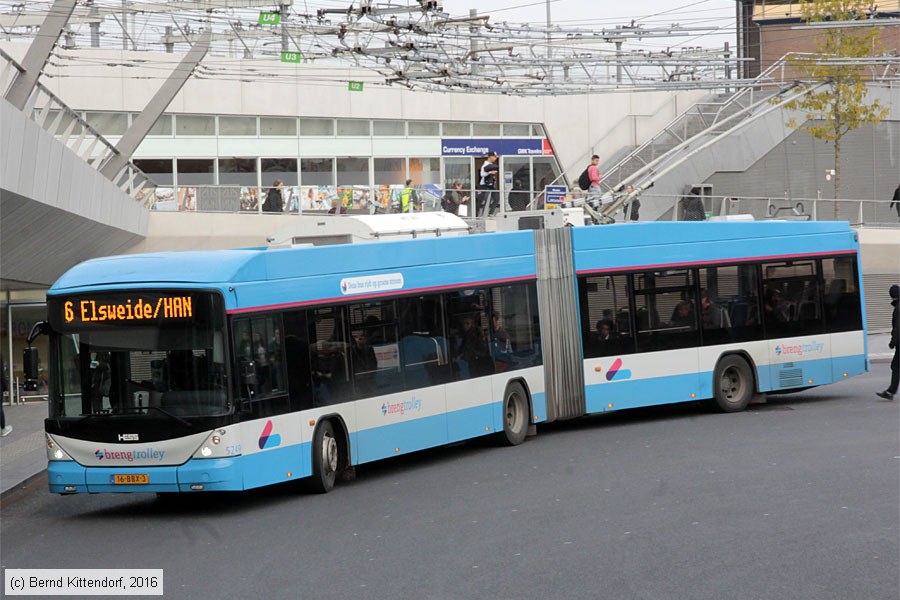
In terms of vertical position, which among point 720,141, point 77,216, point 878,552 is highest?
point 720,141

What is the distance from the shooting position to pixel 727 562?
9.31 m

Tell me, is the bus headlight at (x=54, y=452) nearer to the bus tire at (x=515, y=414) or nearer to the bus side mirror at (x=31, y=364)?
the bus side mirror at (x=31, y=364)

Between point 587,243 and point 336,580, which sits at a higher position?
point 587,243

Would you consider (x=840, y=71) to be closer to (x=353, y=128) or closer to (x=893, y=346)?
(x=353, y=128)

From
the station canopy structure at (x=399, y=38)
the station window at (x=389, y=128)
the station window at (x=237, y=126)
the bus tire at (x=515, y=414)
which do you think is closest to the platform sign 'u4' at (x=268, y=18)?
the station canopy structure at (x=399, y=38)

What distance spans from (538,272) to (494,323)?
4.43 feet

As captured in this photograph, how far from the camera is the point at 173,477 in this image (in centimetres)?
1267

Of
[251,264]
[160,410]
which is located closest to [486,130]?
[251,264]

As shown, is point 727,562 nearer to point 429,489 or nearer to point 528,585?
point 528,585

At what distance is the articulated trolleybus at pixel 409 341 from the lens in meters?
12.9

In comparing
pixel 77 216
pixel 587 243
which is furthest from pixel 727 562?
pixel 77 216

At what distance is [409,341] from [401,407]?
31.6 inches

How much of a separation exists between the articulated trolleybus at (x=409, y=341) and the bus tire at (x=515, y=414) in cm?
3

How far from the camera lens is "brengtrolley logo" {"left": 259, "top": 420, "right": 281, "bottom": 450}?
13.1 meters
